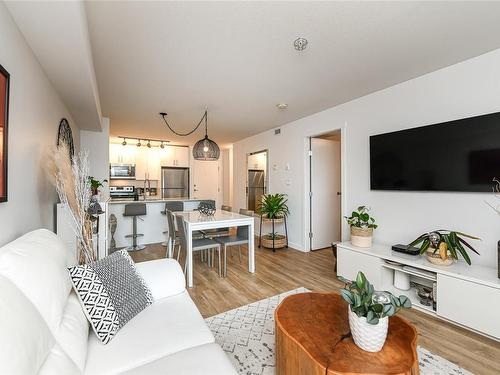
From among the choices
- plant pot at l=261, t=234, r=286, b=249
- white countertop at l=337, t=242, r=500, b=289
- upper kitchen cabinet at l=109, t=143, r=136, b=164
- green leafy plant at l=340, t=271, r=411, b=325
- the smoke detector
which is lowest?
plant pot at l=261, t=234, r=286, b=249

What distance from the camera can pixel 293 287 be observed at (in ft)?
9.21

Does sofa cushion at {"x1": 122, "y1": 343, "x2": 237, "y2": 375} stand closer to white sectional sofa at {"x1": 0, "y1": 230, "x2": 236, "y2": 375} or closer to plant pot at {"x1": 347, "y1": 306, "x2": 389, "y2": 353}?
white sectional sofa at {"x1": 0, "y1": 230, "x2": 236, "y2": 375}

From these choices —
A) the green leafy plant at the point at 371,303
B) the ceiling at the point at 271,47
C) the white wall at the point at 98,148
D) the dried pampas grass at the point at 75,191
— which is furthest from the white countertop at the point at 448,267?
the white wall at the point at 98,148

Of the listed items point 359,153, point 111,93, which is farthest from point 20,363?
point 359,153

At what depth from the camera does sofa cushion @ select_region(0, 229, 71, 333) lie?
0.95 m

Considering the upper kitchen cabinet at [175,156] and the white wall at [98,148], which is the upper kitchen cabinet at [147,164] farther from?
the white wall at [98,148]

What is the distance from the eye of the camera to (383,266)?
2.54 m

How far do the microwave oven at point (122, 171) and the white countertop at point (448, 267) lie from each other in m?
5.90

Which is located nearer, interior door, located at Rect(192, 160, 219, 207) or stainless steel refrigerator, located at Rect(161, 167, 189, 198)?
stainless steel refrigerator, located at Rect(161, 167, 189, 198)

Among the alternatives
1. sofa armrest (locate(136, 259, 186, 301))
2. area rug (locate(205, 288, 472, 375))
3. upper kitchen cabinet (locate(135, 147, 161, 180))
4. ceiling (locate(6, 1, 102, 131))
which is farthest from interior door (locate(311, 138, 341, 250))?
upper kitchen cabinet (locate(135, 147, 161, 180))

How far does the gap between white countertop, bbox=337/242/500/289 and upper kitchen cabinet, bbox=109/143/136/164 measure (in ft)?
20.0

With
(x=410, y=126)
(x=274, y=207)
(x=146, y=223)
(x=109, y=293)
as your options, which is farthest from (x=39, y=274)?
(x=146, y=223)

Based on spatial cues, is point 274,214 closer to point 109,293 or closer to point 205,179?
point 109,293

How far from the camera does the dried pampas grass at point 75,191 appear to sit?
2059 mm
